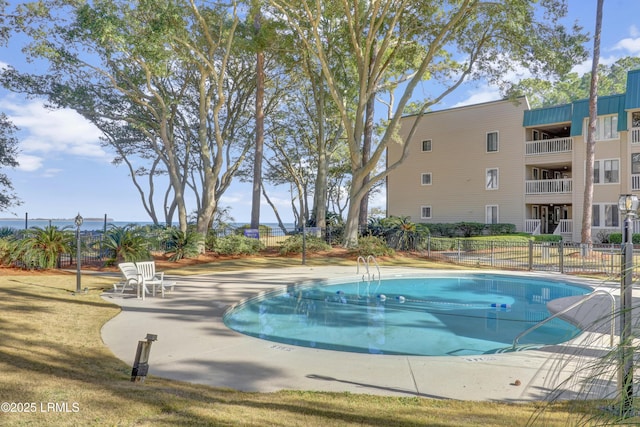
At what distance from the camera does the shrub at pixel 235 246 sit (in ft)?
61.6

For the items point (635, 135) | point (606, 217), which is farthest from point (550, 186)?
point (635, 135)

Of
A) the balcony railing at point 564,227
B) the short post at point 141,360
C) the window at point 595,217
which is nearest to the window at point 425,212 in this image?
the balcony railing at point 564,227

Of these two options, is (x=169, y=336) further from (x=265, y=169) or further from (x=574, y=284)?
(x=265, y=169)

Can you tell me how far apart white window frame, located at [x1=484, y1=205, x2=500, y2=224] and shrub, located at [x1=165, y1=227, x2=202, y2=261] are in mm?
19680

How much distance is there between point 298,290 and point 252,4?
1146 cm

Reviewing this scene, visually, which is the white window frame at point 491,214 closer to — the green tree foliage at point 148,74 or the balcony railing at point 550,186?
the balcony railing at point 550,186

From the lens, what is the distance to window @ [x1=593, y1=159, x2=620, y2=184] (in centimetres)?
2455

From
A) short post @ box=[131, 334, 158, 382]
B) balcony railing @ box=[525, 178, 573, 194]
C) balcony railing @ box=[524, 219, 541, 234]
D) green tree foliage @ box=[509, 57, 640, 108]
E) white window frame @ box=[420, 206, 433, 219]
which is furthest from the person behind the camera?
green tree foliage @ box=[509, 57, 640, 108]

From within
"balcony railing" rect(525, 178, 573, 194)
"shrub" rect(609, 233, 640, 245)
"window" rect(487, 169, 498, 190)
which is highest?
"window" rect(487, 169, 498, 190)

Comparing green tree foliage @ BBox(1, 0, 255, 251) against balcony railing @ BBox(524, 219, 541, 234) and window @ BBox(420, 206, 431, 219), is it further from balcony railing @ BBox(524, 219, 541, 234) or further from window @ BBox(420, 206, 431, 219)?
balcony railing @ BBox(524, 219, 541, 234)

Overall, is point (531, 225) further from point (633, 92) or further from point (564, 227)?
point (633, 92)

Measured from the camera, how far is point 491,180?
28797mm

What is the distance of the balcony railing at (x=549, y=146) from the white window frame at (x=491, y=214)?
4029 mm

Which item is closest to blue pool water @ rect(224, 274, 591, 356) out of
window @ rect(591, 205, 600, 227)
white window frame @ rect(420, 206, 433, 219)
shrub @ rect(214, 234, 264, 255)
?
shrub @ rect(214, 234, 264, 255)
